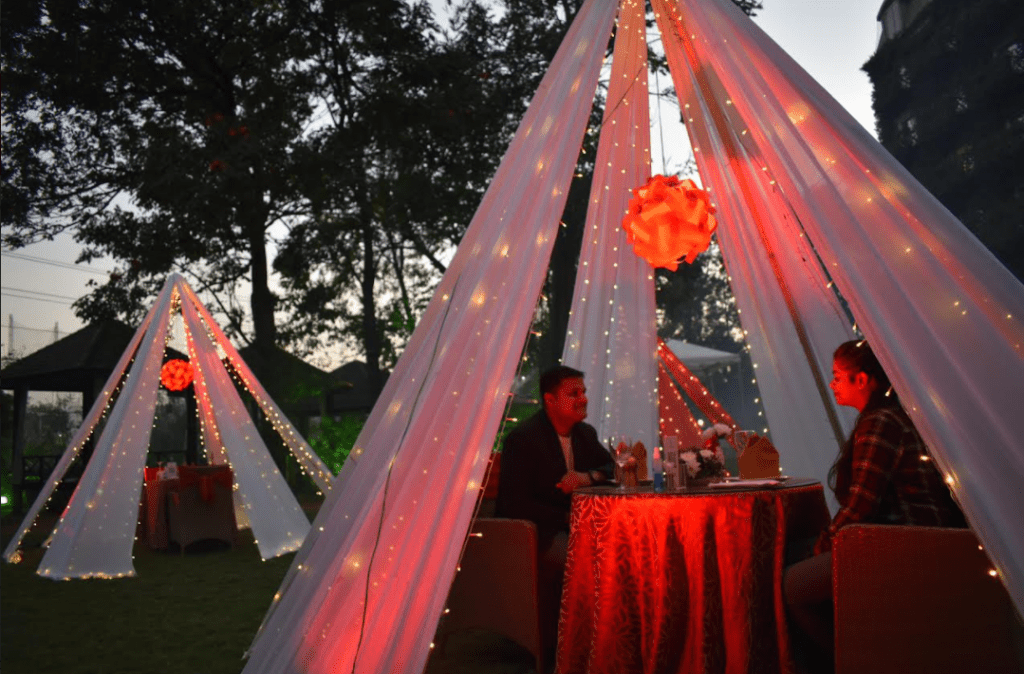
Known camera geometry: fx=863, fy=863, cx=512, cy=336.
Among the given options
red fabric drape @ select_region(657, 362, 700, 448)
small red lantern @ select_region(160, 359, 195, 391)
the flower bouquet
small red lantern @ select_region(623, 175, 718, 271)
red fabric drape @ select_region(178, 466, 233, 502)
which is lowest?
red fabric drape @ select_region(178, 466, 233, 502)

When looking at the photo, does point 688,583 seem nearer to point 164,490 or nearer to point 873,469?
point 873,469

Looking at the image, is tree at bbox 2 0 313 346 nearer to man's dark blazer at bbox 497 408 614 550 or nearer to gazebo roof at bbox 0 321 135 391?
gazebo roof at bbox 0 321 135 391

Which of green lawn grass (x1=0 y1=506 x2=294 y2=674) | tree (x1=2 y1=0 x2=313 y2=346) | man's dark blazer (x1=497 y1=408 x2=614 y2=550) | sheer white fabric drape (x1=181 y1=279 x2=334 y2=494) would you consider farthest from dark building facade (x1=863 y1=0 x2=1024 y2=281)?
man's dark blazer (x1=497 y1=408 x2=614 y2=550)

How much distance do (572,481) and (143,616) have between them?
3183mm

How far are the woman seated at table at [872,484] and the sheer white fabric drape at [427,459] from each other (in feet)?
4.00

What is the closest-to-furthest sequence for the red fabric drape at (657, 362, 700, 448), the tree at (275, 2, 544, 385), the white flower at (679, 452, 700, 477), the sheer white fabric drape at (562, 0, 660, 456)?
the white flower at (679, 452, 700, 477)
the sheer white fabric drape at (562, 0, 660, 456)
the red fabric drape at (657, 362, 700, 448)
the tree at (275, 2, 544, 385)

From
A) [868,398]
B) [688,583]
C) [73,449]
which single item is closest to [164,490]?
[73,449]

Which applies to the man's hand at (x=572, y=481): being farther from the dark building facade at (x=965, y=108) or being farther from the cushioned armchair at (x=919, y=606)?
the dark building facade at (x=965, y=108)

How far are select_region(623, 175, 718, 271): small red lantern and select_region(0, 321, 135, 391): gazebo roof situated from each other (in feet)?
41.4

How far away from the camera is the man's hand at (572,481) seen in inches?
150

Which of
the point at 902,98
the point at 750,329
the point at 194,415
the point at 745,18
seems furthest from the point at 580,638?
the point at 902,98

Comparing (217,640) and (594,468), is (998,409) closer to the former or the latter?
(594,468)

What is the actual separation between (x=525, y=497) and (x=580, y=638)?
0.76 m

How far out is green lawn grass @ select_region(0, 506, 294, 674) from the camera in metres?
4.20
